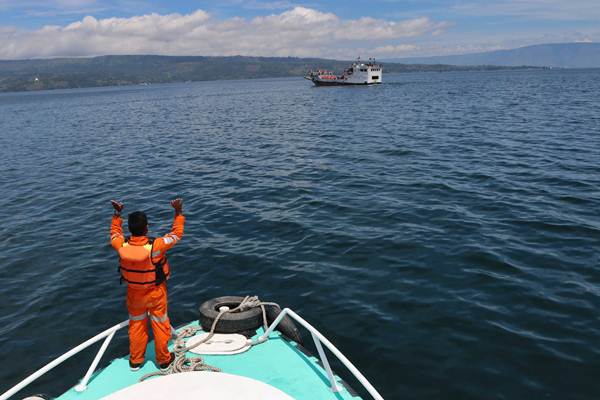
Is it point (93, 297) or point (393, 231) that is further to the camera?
point (393, 231)

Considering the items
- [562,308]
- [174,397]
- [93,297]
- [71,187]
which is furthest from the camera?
[71,187]

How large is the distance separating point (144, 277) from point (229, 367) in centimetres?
219

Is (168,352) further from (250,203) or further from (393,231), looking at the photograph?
(250,203)

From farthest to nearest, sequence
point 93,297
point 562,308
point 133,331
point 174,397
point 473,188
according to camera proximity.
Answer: point 473,188, point 93,297, point 562,308, point 133,331, point 174,397

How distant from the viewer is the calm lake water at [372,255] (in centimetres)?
920

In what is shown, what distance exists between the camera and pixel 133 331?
23.9 feet

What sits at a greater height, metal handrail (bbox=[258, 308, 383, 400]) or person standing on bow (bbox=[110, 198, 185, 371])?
person standing on bow (bbox=[110, 198, 185, 371])

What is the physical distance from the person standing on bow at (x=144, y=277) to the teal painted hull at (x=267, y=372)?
1.16 feet

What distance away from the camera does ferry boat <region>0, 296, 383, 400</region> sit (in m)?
6.07

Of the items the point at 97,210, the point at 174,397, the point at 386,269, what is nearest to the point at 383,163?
the point at 386,269

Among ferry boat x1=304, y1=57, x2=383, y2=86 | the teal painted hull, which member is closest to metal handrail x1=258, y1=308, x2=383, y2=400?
the teal painted hull

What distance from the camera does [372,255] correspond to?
13.9 metres

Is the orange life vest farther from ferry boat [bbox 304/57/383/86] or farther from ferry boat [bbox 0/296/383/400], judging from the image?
ferry boat [bbox 304/57/383/86]

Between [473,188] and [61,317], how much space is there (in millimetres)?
17703
